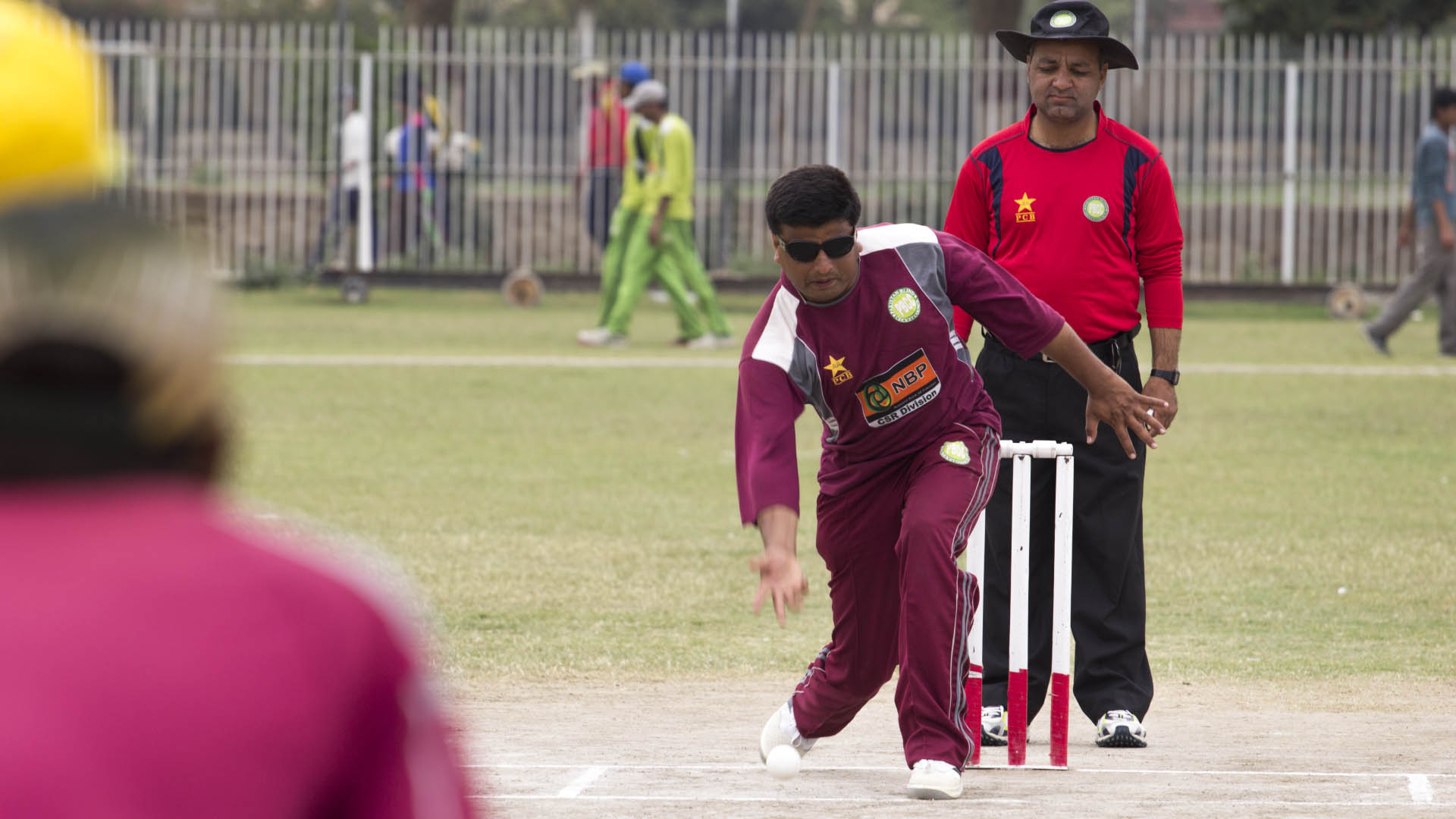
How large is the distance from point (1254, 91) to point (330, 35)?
34.7ft

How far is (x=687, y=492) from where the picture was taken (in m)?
10.4

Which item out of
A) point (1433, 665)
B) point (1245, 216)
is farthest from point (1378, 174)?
point (1433, 665)

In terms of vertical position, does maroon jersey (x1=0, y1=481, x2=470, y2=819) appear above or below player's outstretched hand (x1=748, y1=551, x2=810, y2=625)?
above

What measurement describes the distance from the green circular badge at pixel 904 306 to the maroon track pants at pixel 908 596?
33 centimetres

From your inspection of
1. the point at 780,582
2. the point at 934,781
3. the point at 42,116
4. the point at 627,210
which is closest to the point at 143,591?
the point at 42,116

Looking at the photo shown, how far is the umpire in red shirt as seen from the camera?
19.0 ft

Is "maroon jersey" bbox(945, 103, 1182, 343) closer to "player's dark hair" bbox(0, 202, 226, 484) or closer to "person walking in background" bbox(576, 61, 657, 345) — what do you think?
"player's dark hair" bbox(0, 202, 226, 484)

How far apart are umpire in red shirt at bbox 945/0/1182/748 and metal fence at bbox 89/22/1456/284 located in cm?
1692

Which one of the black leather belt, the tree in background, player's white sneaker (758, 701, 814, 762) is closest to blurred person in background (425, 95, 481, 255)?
the tree in background

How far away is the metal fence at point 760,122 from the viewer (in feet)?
74.1

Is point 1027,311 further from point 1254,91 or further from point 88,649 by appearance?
point 1254,91

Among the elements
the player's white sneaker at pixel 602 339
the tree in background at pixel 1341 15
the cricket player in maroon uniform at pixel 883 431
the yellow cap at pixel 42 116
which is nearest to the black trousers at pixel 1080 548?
the cricket player in maroon uniform at pixel 883 431

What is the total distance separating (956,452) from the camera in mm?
5078

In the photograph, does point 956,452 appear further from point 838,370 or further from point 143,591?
point 143,591
